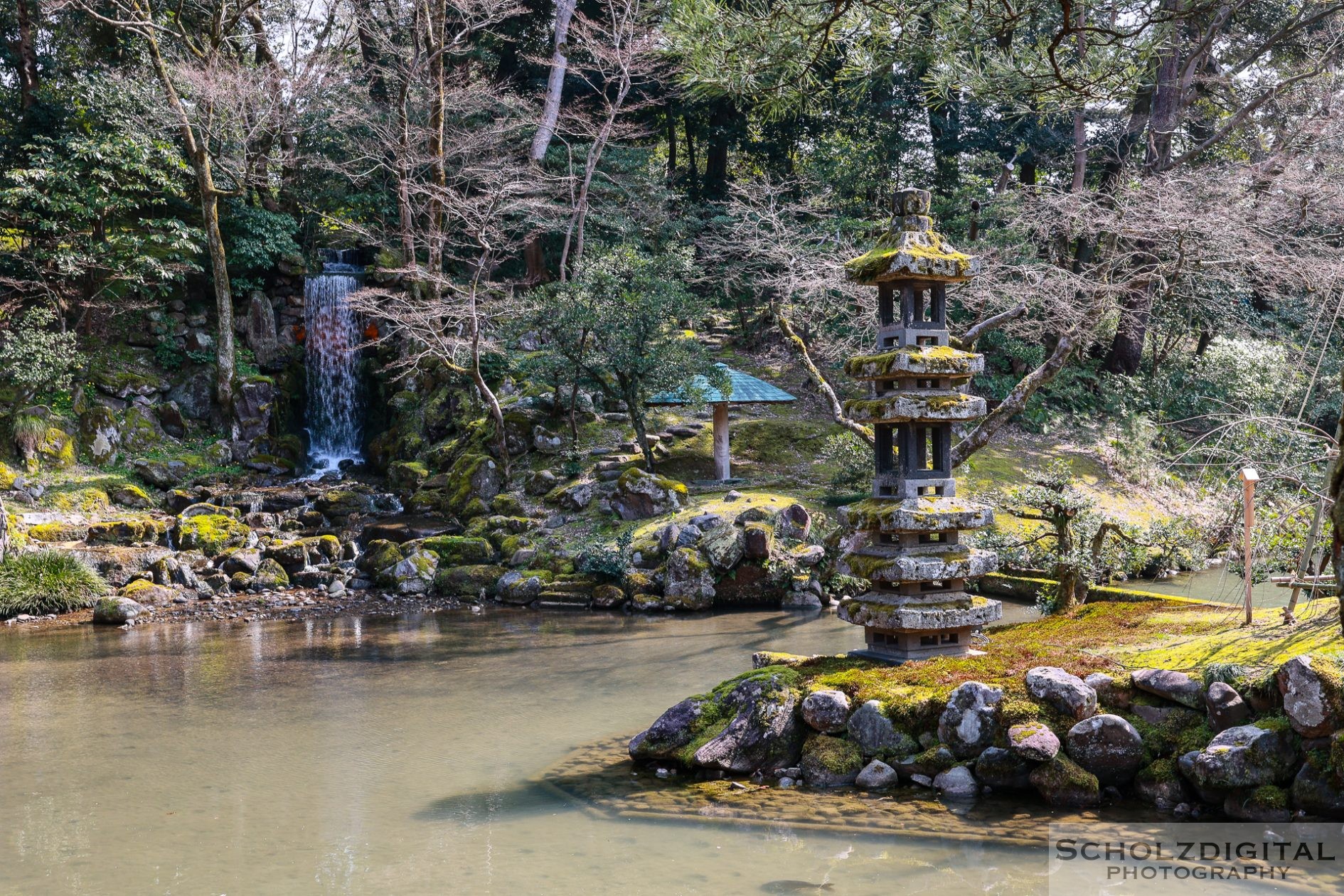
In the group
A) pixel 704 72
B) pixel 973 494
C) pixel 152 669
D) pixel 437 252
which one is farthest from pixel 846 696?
pixel 437 252

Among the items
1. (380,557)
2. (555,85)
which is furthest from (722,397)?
(555,85)

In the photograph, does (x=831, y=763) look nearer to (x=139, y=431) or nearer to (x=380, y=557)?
(x=380, y=557)

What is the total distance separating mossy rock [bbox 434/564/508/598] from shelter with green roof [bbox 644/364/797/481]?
3980 millimetres

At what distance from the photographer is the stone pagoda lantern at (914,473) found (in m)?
7.77

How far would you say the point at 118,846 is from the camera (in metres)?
6.22

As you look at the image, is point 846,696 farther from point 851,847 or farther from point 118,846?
point 118,846

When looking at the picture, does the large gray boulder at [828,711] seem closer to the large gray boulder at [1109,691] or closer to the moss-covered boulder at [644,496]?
the large gray boulder at [1109,691]

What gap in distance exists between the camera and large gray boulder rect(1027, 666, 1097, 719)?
6.29 meters

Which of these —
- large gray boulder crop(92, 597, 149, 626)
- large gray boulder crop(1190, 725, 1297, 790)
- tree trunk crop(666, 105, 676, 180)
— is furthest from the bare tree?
large gray boulder crop(1190, 725, 1297, 790)

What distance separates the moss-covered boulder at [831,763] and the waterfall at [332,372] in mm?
17729

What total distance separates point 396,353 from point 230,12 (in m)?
8.89

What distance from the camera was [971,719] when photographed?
6438mm

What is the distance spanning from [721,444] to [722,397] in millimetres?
1095

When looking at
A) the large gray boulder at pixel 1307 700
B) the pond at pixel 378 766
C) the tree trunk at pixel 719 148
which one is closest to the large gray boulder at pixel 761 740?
the pond at pixel 378 766
